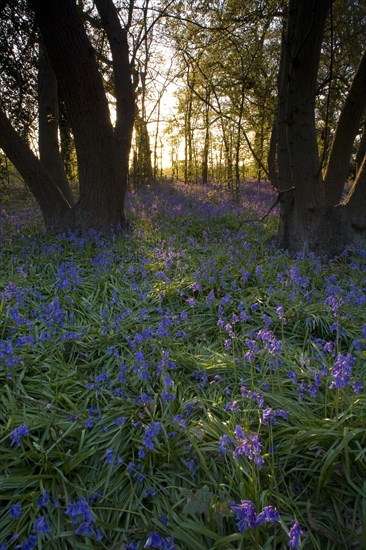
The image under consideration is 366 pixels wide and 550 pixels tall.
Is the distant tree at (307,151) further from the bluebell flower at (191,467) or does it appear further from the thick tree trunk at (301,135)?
the bluebell flower at (191,467)

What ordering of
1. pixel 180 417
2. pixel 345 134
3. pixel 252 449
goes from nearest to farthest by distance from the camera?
pixel 252 449, pixel 180 417, pixel 345 134

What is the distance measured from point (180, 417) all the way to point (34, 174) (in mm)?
5586

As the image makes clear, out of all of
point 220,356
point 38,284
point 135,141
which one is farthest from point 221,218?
point 135,141

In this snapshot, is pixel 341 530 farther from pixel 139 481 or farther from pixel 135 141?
pixel 135 141

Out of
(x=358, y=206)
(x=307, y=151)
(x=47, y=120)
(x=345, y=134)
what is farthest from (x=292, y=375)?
(x=47, y=120)

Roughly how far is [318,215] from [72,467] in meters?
4.63

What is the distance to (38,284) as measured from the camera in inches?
174

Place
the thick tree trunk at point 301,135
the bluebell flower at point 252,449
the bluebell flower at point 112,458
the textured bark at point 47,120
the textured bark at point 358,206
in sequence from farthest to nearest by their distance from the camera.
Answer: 1. the textured bark at point 47,120
2. the textured bark at point 358,206
3. the thick tree trunk at point 301,135
4. the bluebell flower at point 112,458
5. the bluebell flower at point 252,449

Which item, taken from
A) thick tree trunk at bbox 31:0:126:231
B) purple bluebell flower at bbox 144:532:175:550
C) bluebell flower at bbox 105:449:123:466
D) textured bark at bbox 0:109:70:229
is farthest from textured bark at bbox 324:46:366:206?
purple bluebell flower at bbox 144:532:175:550

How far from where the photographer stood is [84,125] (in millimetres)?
5832

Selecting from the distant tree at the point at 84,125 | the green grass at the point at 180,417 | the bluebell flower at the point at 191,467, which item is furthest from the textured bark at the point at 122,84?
the bluebell flower at the point at 191,467

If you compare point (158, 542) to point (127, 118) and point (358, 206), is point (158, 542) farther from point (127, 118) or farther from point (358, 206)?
point (127, 118)

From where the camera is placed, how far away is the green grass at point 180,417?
1.76m

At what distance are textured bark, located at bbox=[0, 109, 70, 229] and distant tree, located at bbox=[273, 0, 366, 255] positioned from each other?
378 cm
